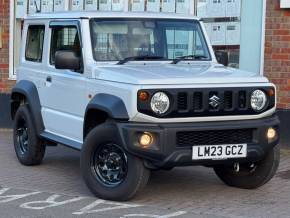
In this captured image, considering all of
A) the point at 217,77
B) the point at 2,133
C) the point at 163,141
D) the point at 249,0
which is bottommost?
the point at 2,133

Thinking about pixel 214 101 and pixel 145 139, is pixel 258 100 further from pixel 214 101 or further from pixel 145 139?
pixel 145 139

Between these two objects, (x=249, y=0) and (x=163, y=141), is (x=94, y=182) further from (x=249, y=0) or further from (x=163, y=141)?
(x=249, y=0)

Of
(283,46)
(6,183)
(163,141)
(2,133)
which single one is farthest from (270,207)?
(2,133)

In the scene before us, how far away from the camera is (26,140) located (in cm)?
877

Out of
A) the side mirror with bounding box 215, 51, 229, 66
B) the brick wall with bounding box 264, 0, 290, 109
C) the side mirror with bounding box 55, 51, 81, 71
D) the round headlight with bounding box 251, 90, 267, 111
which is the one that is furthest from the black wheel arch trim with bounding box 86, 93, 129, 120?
the brick wall with bounding box 264, 0, 290, 109

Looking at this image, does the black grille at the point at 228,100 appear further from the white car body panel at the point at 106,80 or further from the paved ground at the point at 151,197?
the paved ground at the point at 151,197

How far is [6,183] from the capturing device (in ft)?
25.6

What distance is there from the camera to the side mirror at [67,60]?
7.14m

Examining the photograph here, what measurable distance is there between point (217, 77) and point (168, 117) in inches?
26.6

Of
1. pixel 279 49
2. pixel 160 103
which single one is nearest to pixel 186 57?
pixel 160 103

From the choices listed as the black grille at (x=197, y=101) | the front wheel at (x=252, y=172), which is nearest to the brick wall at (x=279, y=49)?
the front wheel at (x=252, y=172)

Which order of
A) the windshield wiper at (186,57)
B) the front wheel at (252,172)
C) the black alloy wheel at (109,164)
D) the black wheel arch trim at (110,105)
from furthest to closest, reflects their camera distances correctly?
the windshield wiper at (186,57)
the front wheel at (252,172)
the black alloy wheel at (109,164)
the black wheel arch trim at (110,105)

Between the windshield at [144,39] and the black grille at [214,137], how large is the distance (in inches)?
53.5

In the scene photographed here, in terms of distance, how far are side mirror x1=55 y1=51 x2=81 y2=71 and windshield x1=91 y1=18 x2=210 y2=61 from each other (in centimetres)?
22
